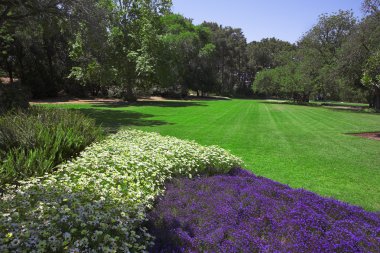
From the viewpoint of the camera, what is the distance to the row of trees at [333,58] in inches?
1264

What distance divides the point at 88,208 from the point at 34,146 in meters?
3.54

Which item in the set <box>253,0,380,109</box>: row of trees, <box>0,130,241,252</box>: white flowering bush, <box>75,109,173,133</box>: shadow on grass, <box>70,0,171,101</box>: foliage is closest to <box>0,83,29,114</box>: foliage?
<box>75,109,173,133</box>: shadow on grass

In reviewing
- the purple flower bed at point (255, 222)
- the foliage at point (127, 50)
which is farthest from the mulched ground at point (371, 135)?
the foliage at point (127, 50)

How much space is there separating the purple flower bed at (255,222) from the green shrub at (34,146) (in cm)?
234

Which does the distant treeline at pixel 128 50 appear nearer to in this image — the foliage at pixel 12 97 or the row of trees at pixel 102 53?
the row of trees at pixel 102 53

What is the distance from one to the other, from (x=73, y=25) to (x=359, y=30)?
29.3m

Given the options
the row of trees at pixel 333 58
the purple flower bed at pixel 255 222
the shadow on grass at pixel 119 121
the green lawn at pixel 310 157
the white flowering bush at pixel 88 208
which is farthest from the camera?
the row of trees at pixel 333 58

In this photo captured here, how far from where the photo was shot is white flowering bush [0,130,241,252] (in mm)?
2993

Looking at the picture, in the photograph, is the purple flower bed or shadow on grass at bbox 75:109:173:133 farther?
shadow on grass at bbox 75:109:173:133

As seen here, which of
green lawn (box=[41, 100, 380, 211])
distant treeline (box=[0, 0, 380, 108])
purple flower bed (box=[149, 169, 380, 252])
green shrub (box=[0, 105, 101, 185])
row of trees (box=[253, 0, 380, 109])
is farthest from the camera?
row of trees (box=[253, 0, 380, 109])

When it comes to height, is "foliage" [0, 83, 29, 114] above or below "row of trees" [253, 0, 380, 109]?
below

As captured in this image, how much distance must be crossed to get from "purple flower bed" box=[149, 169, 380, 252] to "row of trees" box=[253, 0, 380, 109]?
2921 centimetres

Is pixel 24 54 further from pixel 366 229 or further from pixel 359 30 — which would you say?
pixel 366 229

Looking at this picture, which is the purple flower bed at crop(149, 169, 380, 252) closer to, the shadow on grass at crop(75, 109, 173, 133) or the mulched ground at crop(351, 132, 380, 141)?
the shadow on grass at crop(75, 109, 173, 133)
